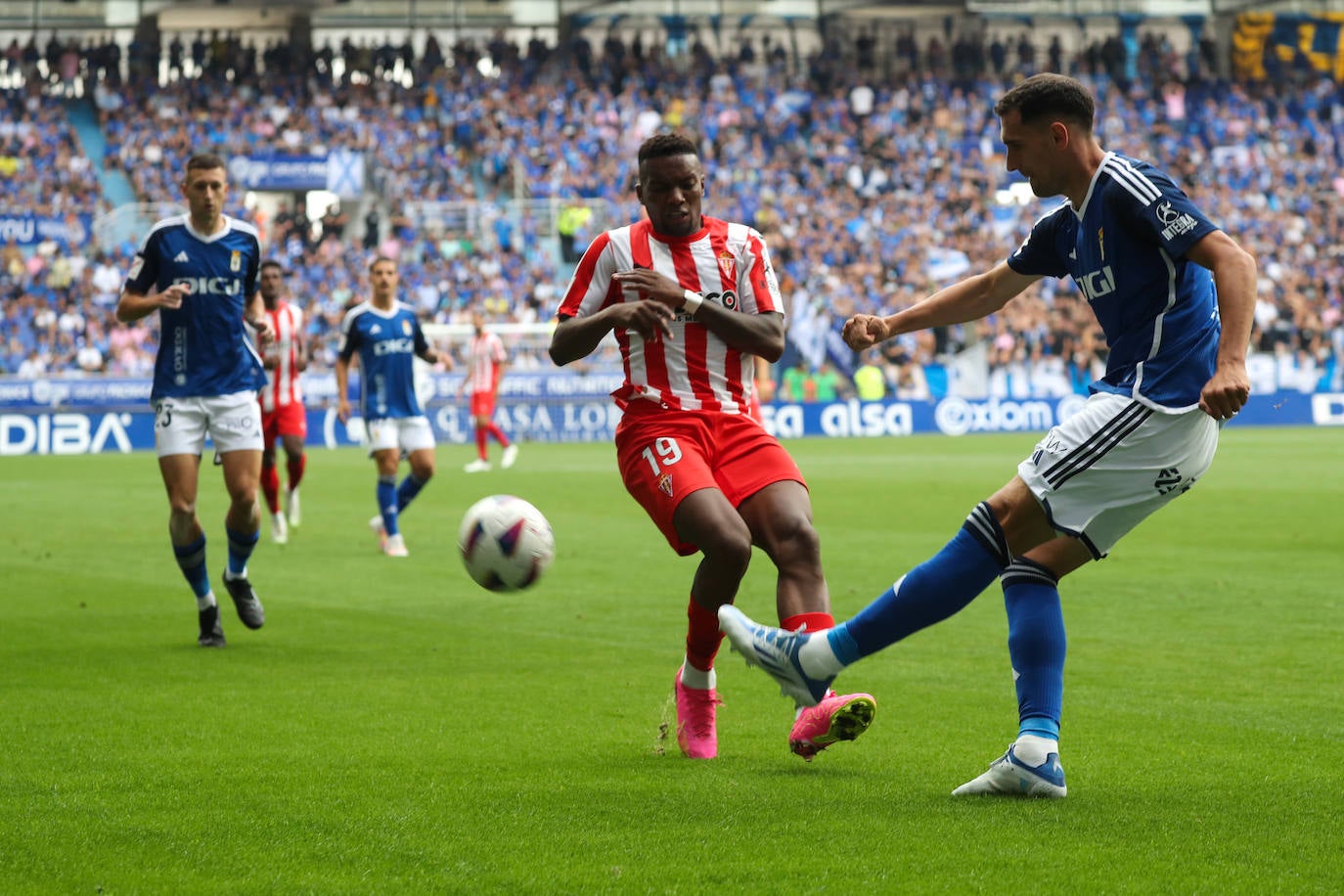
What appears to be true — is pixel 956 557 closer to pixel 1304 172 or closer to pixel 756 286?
pixel 756 286

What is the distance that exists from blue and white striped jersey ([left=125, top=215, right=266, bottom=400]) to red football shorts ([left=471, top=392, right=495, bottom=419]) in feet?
53.2

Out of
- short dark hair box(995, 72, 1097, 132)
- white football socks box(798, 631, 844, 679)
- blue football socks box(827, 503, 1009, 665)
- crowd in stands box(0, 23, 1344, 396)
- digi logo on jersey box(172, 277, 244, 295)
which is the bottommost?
white football socks box(798, 631, 844, 679)

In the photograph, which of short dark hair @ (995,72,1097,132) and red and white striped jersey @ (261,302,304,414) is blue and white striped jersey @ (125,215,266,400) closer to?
short dark hair @ (995,72,1097,132)

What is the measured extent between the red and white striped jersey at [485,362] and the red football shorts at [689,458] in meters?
19.8

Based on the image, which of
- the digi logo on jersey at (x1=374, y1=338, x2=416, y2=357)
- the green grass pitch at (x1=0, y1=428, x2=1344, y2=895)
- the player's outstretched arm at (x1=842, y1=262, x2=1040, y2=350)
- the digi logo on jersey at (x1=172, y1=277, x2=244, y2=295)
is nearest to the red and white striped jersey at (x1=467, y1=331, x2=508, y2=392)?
the digi logo on jersey at (x1=374, y1=338, x2=416, y2=357)

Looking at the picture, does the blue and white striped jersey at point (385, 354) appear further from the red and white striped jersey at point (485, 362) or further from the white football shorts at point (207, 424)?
the red and white striped jersey at point (485, 362)

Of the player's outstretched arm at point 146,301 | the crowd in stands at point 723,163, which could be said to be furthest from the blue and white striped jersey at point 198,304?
the crowd in stands at point 723,163

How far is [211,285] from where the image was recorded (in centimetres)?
830

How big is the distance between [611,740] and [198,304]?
3831 millimetres

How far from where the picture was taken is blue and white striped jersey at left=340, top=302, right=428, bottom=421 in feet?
44.1

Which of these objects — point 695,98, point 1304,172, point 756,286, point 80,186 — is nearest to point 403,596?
point 756,286

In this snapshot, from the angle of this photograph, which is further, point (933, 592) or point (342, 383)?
point (342, 383)

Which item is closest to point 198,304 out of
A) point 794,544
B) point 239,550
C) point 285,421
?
point 239,550

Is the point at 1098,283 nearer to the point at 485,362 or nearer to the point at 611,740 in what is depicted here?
the point at 611,740
